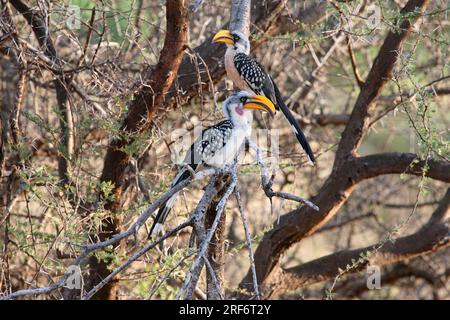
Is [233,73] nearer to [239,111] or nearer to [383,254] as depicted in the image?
[239,111]

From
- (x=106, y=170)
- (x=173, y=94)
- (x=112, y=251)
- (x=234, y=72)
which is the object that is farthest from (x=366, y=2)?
(x=112, y=251)

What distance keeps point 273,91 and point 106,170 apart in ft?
3.34

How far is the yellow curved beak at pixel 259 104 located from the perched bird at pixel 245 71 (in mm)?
340

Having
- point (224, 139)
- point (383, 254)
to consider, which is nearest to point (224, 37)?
point (224, 139)

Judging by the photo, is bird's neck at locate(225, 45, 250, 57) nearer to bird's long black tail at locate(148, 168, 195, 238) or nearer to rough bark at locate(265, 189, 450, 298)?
bird's long black tail at locate(148, 168, 195, 238)

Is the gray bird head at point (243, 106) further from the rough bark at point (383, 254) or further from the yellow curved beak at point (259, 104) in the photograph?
the rough bark at point (383, 254)

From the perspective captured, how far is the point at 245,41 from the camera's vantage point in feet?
12.9

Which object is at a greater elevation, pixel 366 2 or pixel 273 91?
pixel 366 2

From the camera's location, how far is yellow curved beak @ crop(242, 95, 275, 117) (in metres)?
3.60

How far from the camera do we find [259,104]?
366 centimetres

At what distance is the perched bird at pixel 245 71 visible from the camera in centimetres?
390

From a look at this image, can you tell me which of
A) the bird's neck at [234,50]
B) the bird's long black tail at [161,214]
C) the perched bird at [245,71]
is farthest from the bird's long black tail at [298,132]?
the bird's long black tail at [161,214]

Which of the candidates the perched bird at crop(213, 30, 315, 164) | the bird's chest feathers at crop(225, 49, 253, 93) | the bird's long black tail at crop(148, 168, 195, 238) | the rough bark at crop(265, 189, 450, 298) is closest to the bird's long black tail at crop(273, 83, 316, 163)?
the perched bird at crop(213, 30, 315, 164)
